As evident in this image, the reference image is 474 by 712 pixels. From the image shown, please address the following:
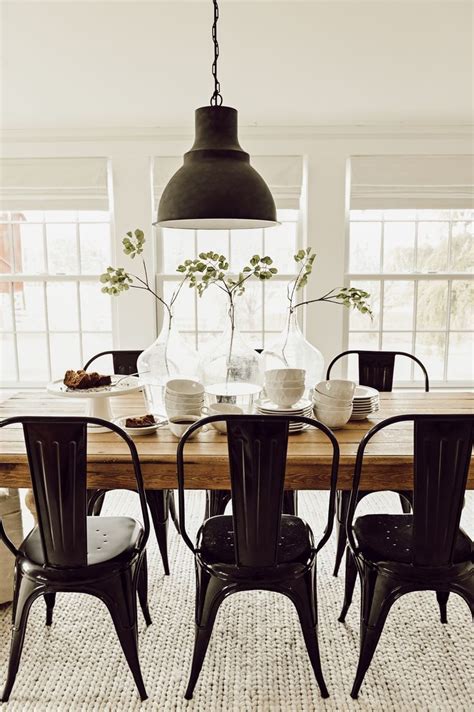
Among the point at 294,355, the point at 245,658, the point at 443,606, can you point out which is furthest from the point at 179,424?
the point at 443,606

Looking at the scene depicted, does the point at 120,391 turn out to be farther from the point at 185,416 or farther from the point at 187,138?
the point at 187,138

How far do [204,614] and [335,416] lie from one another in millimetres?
859

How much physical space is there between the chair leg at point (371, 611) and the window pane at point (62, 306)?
3268mm

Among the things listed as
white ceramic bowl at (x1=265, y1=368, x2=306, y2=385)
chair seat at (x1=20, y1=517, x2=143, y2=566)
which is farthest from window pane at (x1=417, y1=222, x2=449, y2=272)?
chair seat at (x1=20, y1=517, x2=143, y2=566)

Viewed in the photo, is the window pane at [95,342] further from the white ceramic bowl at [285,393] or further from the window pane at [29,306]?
the white ceramic bowl at [285,393]

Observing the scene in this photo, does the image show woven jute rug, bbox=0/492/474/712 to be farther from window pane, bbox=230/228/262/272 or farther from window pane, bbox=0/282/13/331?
window pane, bbox=0/282/13/331

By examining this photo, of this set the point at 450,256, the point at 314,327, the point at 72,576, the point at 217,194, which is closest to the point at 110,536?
the point at 72,576

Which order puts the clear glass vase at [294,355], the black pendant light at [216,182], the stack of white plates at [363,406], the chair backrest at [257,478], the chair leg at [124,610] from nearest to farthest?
the chair backrest at [257,478]
the chair leg at [124,610]
the black pendant light at [216,182]
the stack of white plates at [363,406]
the clear glass vase at [294,355]

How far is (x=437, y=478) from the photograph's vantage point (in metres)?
1.69

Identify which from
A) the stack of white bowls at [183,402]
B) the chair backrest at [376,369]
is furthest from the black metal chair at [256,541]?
the chair backrest at [376,369]

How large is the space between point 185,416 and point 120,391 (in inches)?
10.4

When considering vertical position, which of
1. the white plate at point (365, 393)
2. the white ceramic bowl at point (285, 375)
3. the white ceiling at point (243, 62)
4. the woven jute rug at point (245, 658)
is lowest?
the woven jute rug at point (245, 658)

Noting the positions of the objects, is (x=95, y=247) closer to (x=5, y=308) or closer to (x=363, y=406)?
(x=5, y=308)

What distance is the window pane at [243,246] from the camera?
4.34m
